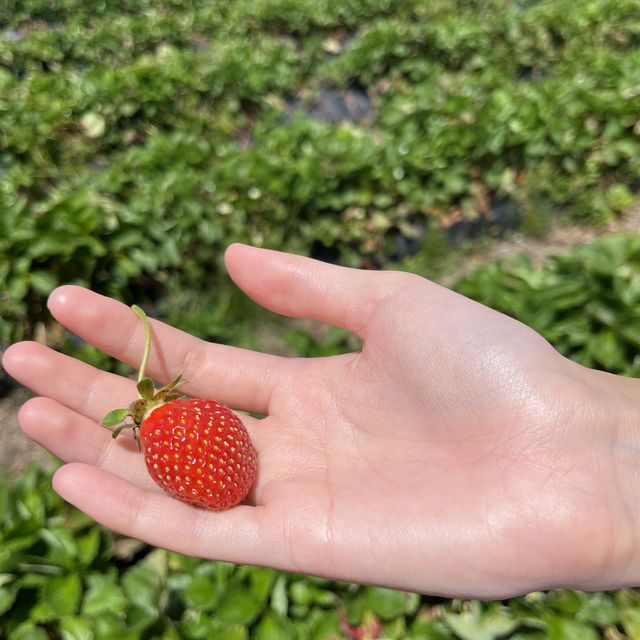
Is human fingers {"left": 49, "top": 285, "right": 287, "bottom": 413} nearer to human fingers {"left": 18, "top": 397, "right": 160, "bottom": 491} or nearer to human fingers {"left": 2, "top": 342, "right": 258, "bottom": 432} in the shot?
human fingers {"left": 2, "top": 342, "right": 258, "bottom": 432}

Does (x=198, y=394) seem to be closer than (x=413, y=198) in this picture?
Yes

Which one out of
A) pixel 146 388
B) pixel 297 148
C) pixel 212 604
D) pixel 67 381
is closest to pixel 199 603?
pixel 212 604

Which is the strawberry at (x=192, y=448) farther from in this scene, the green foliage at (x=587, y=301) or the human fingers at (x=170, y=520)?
the green foliage at (x=587, y=301)

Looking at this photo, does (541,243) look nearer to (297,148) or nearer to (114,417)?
(297,148)

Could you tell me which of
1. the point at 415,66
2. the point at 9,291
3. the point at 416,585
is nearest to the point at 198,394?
the point at 416,585

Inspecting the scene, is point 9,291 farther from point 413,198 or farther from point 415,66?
point 415,66
